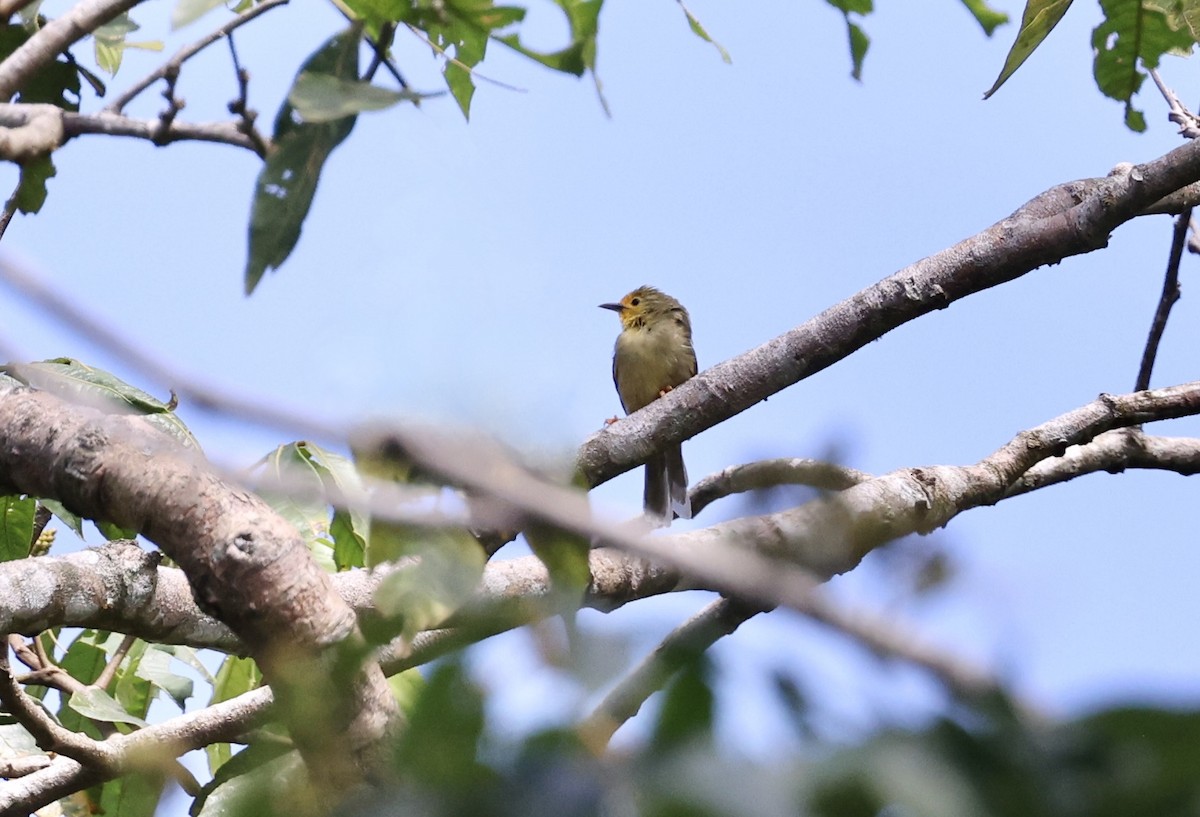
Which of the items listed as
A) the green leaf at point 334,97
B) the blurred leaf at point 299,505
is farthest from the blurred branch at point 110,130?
the blurred leaf at point 299,505

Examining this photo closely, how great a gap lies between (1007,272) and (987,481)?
1.04 meters

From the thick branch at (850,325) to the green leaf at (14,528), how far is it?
68.7 inches

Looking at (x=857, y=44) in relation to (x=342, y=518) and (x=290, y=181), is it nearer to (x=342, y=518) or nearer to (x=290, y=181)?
(x=290, y=181)

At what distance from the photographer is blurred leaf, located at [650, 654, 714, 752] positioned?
711 mm

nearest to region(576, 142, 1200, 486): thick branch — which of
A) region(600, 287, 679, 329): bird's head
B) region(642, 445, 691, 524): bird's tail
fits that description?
region(642, 445, 691, 524): bird's tail

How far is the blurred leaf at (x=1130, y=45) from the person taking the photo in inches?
120

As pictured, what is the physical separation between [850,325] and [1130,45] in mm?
1106

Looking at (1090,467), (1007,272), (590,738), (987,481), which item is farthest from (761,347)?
(590,738)

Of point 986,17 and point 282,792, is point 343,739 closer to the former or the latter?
point 282,792

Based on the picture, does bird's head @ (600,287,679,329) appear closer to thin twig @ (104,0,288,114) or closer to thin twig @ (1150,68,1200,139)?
thin twig @ (1150,68,1200,139)

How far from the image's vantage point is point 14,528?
344 cm

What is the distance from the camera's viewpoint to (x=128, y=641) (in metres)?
3.70

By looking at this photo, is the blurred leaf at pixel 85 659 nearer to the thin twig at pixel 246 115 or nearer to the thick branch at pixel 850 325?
the thick branch at pixel 850 325

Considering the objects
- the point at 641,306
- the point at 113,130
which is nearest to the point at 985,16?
the point at 113,130
